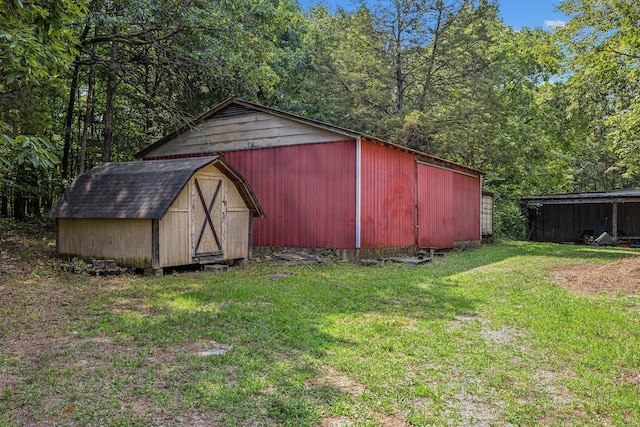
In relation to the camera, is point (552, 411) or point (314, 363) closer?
point (552, 411)

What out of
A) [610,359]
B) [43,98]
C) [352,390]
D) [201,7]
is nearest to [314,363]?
[352,390]

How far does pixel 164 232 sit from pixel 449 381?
273 inches

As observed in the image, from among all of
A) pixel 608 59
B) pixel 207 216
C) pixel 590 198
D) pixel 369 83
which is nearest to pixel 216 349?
pixel 207 216

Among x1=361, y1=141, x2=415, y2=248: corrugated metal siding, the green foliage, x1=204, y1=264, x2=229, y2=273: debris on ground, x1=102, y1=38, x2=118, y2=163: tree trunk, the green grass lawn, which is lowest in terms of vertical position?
the green grass lawn

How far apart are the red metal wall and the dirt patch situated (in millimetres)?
4872

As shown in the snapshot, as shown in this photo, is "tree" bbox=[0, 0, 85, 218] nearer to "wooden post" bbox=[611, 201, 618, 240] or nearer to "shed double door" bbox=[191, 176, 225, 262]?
"shed double door" bbox=[191, 176, 225, 262]

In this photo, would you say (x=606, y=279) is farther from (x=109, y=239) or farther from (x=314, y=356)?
(x=109, y=239)

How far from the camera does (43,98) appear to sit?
46.3 feet

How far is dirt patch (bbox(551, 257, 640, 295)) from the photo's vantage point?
7.89m

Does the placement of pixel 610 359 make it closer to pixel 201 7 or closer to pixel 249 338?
pixel 249 338

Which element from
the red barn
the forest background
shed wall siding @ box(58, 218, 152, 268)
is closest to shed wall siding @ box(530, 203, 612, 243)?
the forest background

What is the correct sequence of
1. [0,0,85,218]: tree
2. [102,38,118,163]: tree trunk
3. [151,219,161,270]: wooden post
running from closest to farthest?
[0,0,85,218]: tree < [151,219,161,270]: wooden post < [102,38,118,163]: tree trunk

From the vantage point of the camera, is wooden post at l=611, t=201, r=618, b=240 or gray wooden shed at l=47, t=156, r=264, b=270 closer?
gray wooden shed at l=47, t=156, r=264, b=270

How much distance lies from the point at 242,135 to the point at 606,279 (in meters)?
9.86
